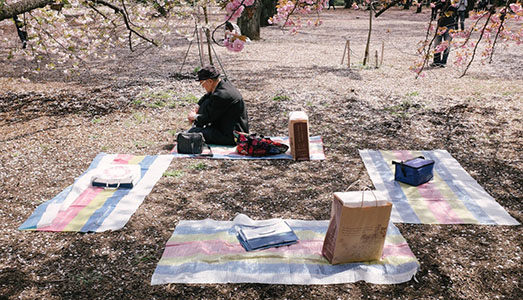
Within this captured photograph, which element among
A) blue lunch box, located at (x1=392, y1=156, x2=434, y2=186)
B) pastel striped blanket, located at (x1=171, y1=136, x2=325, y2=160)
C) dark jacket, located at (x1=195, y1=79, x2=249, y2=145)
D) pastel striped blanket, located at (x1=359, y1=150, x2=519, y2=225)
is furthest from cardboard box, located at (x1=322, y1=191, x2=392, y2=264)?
dark jacket, located at (x1=195, y1=79, x2=249, y2=145)

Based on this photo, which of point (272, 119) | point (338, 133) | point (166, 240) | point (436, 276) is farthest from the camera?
point (272, 119)

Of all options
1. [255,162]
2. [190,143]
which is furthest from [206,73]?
[255,162]

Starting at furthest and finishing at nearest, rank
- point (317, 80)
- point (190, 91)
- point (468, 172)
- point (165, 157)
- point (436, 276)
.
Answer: point (317, 80), point (190, 91), point (165, 157), point (468, 172), point (436, 276)

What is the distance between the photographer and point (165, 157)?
557 cm

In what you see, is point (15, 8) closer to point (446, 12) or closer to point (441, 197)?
point (441, 197)

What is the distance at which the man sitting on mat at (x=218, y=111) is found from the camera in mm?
5652

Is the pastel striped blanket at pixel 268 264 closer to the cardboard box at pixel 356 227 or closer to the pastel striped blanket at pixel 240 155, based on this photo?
the cardboard box at pixel 356 227

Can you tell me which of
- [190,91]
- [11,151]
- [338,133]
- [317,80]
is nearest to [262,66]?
[317,80]

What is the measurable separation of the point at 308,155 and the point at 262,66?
6.84 meters

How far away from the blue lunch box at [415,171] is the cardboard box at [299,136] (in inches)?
49.8

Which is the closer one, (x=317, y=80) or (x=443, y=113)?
(x=443, y=113)

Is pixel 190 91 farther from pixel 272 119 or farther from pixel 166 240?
pixel 166 240

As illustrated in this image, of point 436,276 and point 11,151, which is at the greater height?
point 11,151

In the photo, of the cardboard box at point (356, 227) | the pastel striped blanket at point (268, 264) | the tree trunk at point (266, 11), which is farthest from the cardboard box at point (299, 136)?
the tree trunk at point (266, 11)
